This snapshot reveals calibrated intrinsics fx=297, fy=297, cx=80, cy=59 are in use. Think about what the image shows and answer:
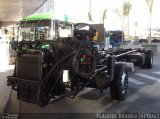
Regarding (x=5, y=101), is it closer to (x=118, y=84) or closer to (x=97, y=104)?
(x=97, y=104)

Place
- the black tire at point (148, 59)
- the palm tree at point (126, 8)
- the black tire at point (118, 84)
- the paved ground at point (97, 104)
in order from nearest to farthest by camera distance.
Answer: the paved ground at point (97, 104) < the black tire at point (118, 84) < the black tire at point (148, 59) < the palm tree at point (126, 8)

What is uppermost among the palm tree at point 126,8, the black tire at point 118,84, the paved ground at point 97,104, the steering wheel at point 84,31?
the palm tree at point 126,8

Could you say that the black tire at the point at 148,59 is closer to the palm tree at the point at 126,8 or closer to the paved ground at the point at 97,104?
the paved ground at the point at 97,104

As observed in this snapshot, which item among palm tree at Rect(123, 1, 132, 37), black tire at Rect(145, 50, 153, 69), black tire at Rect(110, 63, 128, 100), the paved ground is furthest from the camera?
palm tree at Rect(123, 1, 132, 37)

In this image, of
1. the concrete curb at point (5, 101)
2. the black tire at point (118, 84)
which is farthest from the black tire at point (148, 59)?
the concrete curb at point (5, 101)

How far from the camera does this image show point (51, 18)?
50.5ft

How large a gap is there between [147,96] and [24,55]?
12.8 ft

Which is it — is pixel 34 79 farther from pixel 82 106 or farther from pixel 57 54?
pixel 82 106

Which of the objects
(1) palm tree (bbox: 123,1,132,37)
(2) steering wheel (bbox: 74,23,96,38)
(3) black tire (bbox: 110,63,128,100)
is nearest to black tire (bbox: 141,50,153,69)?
(3) black tire (bbox: 110,63,128,100)

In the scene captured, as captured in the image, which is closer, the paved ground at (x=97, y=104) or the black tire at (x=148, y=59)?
the paved ground at (x=97, y=104)

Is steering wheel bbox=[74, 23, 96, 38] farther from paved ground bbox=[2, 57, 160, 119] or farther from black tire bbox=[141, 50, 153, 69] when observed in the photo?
black tire bbox=[141, 50, 153, 69]

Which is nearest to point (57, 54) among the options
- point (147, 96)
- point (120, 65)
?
point (120, 65)

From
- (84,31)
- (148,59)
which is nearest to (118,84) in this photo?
(84,31)

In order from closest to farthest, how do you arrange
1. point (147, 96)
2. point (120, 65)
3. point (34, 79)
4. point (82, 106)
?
point (34, 79) < point (82, 106) < point (120, 65) < point (147, 96)
